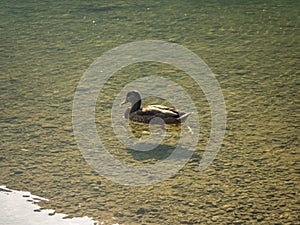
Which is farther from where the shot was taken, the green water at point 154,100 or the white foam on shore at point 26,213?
the green water at point 154,100

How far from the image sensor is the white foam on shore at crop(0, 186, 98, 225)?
2.48m

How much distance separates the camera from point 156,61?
450cm

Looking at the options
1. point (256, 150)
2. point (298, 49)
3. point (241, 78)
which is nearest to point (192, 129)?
point (256, 150)

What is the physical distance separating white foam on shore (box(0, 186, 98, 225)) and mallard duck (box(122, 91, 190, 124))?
954mm

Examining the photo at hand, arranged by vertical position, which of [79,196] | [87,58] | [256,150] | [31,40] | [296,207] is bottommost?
[296,207]

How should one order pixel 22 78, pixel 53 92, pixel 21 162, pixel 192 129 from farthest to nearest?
pixel 22 78, pixel 53 92, pixel 192 129, pixel 21 162

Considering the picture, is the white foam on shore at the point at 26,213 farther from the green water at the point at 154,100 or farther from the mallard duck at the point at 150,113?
the mallard duck at the point at 150,113

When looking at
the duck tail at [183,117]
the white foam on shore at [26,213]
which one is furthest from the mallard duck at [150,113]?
the white foam on shore at [26,213]

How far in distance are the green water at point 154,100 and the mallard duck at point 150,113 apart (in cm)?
7

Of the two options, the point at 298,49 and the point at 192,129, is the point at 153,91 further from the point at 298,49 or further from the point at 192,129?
the point at 298,49

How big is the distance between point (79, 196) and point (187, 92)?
1413 millimetres

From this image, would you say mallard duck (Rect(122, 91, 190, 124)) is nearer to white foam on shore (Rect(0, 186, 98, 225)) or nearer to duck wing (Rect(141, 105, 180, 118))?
duck wing (Rect(141, 105, 180, 118))

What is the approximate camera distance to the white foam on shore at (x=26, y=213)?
2.48 m

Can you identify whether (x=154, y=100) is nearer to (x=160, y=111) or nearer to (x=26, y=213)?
(x=160, y=111)
